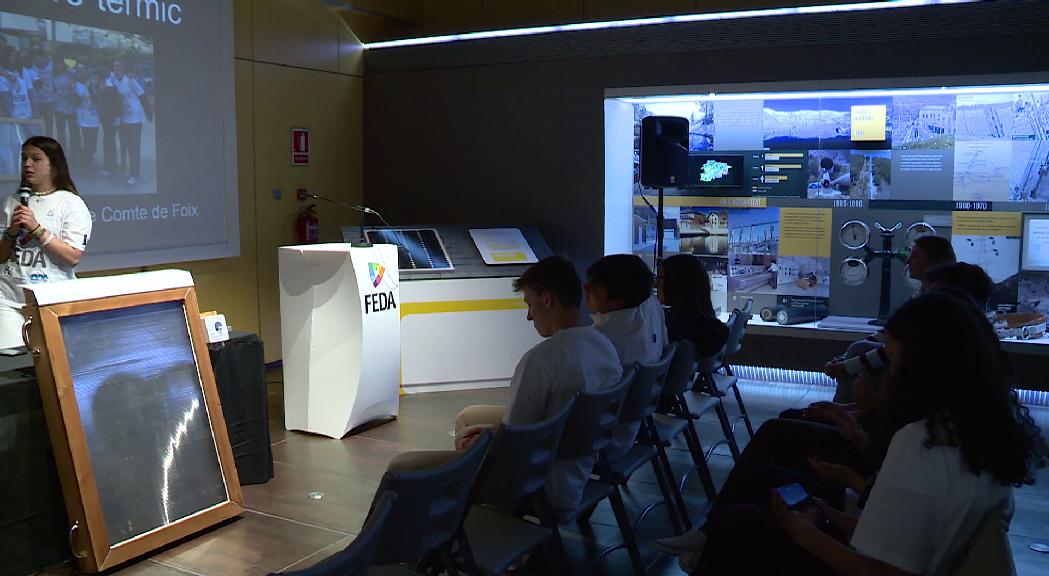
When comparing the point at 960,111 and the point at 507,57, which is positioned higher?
the point at 507,57

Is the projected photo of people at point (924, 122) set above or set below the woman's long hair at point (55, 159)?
above

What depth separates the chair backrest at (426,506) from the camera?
2.22 metres

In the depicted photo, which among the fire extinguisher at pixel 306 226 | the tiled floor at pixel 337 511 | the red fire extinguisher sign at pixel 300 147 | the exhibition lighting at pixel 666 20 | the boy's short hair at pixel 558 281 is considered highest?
the exhibition lighting at pixel 666 20

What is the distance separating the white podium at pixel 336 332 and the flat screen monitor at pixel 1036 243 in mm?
4456

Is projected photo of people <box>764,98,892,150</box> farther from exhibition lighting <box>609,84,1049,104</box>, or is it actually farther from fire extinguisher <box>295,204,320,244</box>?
fire extinguisher <box>295,204,320,244</box>

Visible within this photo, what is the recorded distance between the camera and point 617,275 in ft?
12.5

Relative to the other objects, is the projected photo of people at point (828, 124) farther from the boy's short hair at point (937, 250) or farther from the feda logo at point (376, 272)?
the feda logo at point (376, 272)

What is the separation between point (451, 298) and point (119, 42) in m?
2.83

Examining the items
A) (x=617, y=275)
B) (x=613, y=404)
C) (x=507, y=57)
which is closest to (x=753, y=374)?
(x=507, y=57)

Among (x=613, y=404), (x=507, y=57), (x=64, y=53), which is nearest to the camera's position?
(x=613, y=404)

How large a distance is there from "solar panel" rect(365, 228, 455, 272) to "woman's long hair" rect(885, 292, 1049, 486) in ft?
15.4

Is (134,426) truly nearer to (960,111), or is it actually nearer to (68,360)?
(68,360)

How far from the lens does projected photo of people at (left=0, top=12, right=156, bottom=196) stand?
555 centimetres

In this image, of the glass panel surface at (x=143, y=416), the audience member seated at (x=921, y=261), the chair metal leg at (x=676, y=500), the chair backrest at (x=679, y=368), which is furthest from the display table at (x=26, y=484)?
the audience member seated at (x=921, y=261)
